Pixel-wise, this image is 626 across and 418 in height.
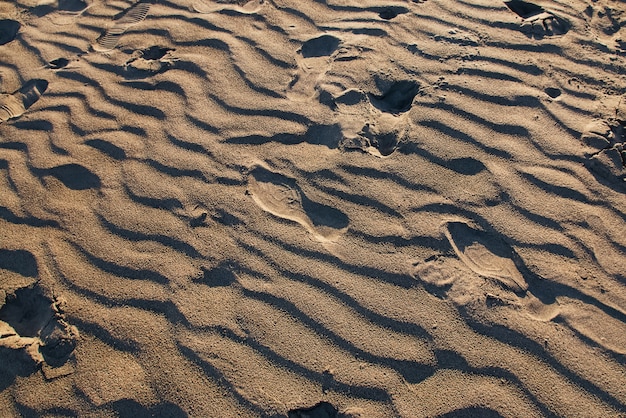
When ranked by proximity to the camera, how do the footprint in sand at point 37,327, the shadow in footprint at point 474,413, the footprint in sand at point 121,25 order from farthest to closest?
the footprint in sand at point 121,25 < the footprint in sand at point 37,327 < the shadow in footprint at point 474,413

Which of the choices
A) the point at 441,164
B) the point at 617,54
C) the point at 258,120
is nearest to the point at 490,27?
the point at 617,54

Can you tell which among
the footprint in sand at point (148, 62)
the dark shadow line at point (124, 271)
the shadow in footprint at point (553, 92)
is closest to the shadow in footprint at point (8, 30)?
the footprint in sand at point (148, 62)

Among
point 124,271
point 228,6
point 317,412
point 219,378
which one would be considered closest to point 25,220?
point 124,271

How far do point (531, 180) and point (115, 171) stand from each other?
2513mm

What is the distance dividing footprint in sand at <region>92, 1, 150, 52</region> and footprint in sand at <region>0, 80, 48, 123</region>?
51 centimetres

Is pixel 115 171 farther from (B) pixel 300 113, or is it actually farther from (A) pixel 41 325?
(B) pixel 300 113

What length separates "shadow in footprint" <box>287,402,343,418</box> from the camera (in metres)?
2.06

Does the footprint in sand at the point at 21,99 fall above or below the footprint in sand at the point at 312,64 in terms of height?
below

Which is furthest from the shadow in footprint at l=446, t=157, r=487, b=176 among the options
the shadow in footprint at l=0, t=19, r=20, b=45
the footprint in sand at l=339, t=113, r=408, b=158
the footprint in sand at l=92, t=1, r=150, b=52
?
the shadow in footprint at l=0, t=19, r=20, b=45

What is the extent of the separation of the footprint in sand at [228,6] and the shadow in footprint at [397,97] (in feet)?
4.44

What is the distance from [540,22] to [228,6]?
235 centimetres

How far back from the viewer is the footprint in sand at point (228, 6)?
3.60 meters

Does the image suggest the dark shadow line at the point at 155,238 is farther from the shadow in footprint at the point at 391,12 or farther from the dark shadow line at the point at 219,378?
the shadow in footprint at the point at 391,12

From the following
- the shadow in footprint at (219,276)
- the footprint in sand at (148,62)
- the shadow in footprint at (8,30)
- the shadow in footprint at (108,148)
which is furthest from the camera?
the shadow in footprint at (8,30)
